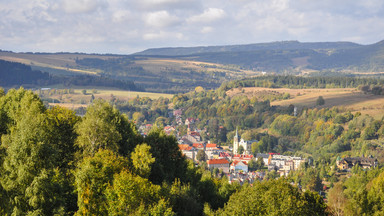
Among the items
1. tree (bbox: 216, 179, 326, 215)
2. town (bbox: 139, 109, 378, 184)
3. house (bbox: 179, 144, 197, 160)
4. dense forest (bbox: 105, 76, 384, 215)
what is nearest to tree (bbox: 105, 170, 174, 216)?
tree (bbox: 216, 179, 326, 215)

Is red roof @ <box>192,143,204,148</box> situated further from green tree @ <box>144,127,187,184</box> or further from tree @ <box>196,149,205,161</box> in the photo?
green tree @ <box>144,127,187,184</box>

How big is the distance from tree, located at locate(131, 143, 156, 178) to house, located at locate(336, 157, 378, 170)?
78.6 m

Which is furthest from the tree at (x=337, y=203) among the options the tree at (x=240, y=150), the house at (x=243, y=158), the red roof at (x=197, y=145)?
the red roof at (x=197, y=145)

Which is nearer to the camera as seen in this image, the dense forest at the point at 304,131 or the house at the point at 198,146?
the dense forest at the point at 304,131

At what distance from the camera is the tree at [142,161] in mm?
33406

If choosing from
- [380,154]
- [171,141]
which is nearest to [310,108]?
[380,154]

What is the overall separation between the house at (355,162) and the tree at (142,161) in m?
78.6

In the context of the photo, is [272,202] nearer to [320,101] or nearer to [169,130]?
[169,130]

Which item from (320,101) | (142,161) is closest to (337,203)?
(142,161)

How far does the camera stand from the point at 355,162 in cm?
10688

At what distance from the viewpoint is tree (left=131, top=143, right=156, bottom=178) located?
1315 inches

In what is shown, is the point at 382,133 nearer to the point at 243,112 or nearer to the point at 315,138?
the point at 315,138

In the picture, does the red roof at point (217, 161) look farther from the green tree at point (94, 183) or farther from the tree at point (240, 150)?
the green tree at point (94, 183)

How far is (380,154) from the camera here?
112m
